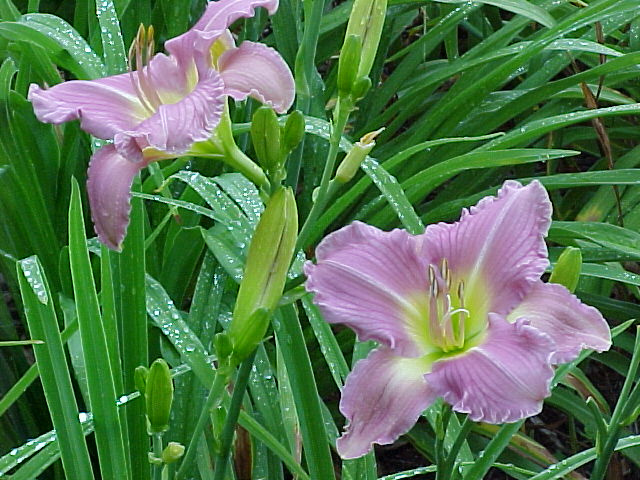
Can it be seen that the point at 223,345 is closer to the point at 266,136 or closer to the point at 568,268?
the point at 266,136

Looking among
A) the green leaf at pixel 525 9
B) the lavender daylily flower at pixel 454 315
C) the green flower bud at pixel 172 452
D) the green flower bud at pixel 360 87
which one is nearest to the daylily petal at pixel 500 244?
the lavender daylily flower at pixel 454 315

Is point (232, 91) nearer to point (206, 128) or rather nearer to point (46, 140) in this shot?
point (206, 128)

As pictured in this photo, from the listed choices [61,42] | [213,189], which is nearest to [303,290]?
[213,189]

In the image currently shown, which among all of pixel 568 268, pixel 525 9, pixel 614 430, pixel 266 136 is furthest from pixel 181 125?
pixel 525 9

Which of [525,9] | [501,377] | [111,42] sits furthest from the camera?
[525,9]

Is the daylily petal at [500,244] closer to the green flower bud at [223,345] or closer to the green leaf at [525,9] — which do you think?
the green flower bud at [223,345]
